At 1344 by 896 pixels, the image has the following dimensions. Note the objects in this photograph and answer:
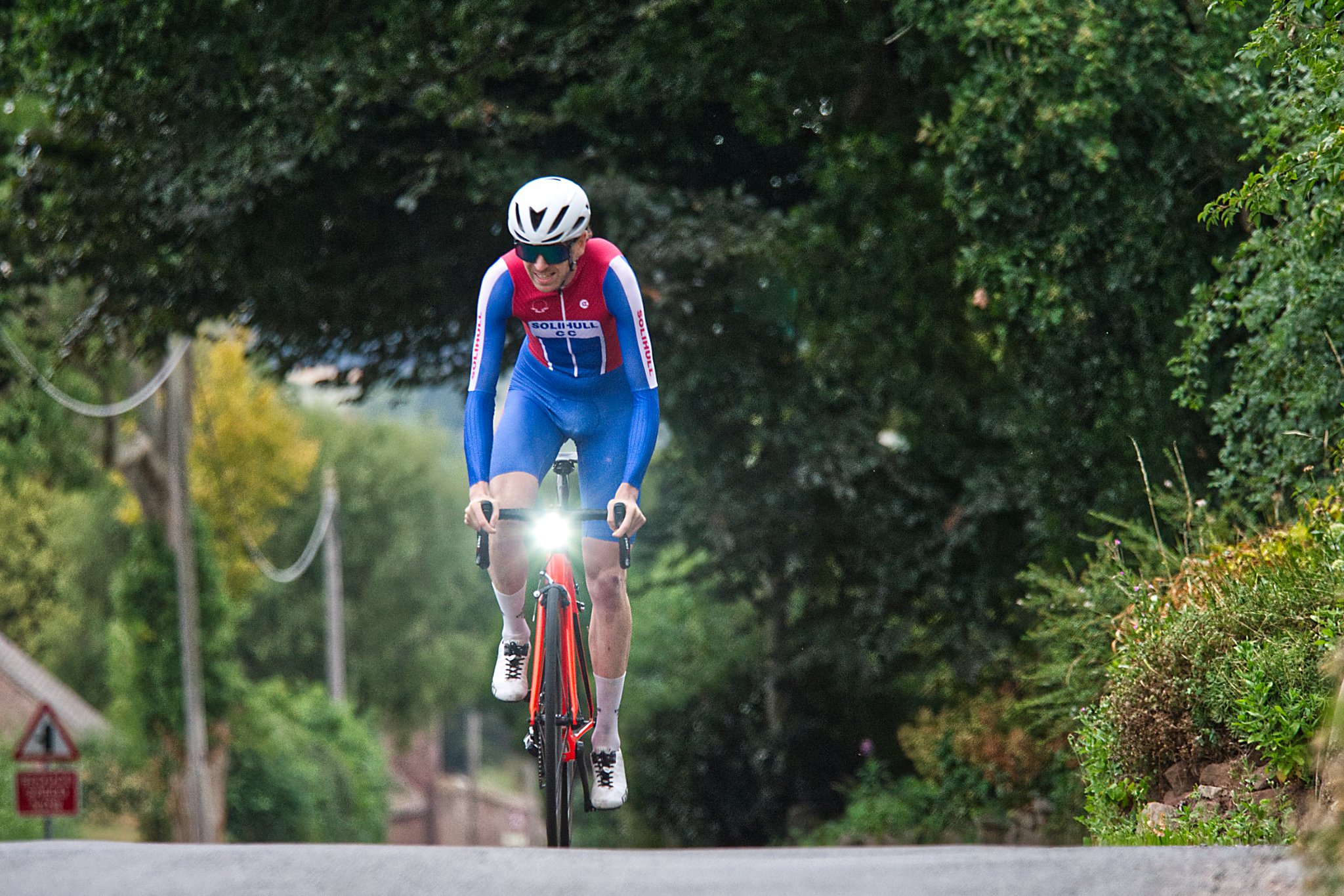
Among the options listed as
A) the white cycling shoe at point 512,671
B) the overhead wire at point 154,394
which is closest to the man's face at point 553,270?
the white cycling shoe at point 512,671

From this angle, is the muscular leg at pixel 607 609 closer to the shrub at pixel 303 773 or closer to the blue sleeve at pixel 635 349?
the blue sleeve at pixel 635 349

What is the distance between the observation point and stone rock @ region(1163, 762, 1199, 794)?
676 centimetres

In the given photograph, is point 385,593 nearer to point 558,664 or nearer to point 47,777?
point 47,777

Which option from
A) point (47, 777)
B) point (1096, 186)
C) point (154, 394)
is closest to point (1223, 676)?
point (1096, 186)

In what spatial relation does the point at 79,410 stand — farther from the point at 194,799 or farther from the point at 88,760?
the point at 88,760

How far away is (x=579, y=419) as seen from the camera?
6.90m

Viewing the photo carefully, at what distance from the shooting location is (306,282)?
14.2m

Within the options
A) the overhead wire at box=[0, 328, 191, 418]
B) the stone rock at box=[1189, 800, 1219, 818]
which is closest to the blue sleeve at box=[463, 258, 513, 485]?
the stone rock at box=[1189, 800, 1219, 818]

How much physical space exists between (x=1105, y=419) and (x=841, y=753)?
21.8 ft

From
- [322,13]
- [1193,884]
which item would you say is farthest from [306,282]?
[1193,884]

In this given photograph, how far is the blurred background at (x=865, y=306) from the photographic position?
27.1 ft

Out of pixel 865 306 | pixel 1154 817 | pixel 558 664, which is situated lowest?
pixel 1154 817

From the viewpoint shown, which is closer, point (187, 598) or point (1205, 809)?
point (1205, 809)

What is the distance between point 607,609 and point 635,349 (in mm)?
1094
